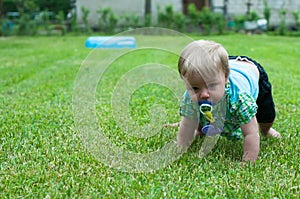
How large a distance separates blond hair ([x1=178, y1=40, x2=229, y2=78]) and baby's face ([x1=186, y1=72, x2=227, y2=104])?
0.08ft

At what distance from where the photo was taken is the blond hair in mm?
2283

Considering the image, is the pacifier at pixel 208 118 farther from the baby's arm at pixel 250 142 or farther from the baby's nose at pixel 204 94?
the baby's arm at pixel 250 142

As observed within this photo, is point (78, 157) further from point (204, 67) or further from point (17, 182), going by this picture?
point (204, 67)

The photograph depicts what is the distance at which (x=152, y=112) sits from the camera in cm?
375

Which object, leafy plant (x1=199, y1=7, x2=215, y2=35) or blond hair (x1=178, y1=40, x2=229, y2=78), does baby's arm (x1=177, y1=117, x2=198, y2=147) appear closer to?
blond hair (x1=178, y1=40, x2=229, y2=78)

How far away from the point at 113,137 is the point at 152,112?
0.84m

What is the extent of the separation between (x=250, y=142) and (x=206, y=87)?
41cm

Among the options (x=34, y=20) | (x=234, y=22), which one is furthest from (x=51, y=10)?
(x=234, y=22)

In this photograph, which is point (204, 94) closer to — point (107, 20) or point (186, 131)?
point (186, 131)

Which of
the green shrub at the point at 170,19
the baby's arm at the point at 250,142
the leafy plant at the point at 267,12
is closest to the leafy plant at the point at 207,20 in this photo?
the green shrub at the point at 170,19

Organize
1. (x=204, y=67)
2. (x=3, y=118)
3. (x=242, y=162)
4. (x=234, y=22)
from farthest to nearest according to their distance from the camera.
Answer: (x=234, y=22) < (x=3, y=118) < (x=242, y=162) < (x=204, y=67)

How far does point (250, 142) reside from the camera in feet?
8.20

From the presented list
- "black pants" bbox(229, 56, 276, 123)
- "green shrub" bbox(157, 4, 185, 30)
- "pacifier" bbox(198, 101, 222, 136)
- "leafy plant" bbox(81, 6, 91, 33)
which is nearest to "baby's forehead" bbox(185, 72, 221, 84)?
"pacifier" bbox(198, 101, 222, 136)

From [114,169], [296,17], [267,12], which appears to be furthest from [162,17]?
[114,169]
